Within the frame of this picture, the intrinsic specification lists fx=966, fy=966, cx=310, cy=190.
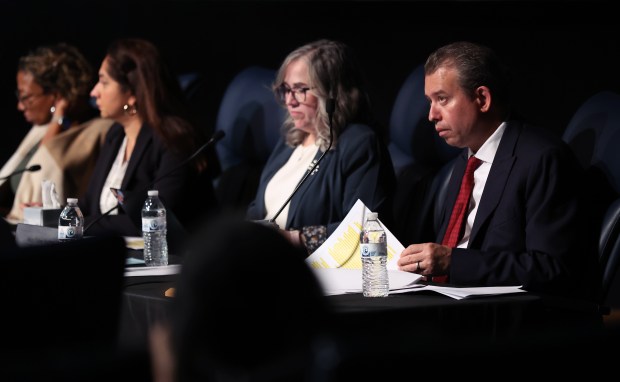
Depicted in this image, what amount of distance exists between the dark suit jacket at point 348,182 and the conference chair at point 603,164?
610 mm

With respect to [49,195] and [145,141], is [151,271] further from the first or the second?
[145,141]

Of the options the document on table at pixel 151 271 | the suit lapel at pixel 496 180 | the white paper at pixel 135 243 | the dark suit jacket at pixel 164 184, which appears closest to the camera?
the suit lapel at pixel 496 180

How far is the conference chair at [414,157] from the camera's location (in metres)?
3.11

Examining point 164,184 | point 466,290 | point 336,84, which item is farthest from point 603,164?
point 164,184

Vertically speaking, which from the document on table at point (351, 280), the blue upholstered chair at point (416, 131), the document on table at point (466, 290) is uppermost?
the blue upholstered chair at point (416, 131)

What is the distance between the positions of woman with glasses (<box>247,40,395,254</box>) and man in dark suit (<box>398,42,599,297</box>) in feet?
1.43

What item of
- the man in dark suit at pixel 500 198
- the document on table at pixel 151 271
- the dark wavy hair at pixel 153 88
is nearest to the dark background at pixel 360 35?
the dark wavy hair at pixel 153 88

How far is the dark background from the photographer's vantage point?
10.7ft

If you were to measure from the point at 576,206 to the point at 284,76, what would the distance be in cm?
128

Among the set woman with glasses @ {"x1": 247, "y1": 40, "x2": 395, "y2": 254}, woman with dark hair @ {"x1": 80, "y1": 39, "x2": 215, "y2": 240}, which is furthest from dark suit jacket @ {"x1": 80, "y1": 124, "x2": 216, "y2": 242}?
woman with glasses @ {"x1": 247, "y1": 40, "x2": 395, "y2": 254}

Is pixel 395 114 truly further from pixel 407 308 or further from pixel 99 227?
pixel 407 308

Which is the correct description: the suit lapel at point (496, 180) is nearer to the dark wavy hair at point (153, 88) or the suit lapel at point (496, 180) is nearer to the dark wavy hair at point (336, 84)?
the dark wavy hair at point (336, 84)

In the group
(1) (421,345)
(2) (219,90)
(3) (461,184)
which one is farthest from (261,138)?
(1) (421,345)

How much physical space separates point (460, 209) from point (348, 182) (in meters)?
0.61
